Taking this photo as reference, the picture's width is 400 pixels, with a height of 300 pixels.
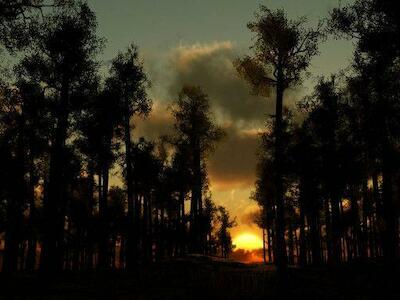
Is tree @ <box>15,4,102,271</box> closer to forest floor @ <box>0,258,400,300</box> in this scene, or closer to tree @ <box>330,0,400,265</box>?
forest floor @ <box>0,258,400,300</box>

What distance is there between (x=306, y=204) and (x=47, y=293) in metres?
25.8

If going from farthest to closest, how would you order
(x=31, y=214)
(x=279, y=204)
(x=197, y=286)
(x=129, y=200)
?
(x=31, y=214)
(x=129, y=200)
(x=279, y=204)
(x=197, y=286)

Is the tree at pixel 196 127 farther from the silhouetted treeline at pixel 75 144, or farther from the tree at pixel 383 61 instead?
the tree at pixel 383 61

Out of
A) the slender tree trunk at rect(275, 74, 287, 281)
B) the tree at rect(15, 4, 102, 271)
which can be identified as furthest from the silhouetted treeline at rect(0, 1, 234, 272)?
A: the slender tree trunk at rect(275, 74, 287, 281)

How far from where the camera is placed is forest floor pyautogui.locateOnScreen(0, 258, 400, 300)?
15.1 m

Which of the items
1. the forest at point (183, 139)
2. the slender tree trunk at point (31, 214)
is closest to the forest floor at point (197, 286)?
the forest at point (183, 139)

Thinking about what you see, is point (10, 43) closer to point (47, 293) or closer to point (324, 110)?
point (47, 293)

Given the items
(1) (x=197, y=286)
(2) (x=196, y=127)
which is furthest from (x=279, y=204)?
(2) (x=196, y=127)

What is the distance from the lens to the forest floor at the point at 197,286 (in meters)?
15.1

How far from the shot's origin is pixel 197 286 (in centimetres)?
1678

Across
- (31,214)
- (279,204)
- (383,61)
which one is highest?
(383,61)

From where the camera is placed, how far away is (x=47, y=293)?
48.8 ft

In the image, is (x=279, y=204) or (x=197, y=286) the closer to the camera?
(x=197, y=286)

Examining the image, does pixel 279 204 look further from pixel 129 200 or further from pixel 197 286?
pixel 129 200
